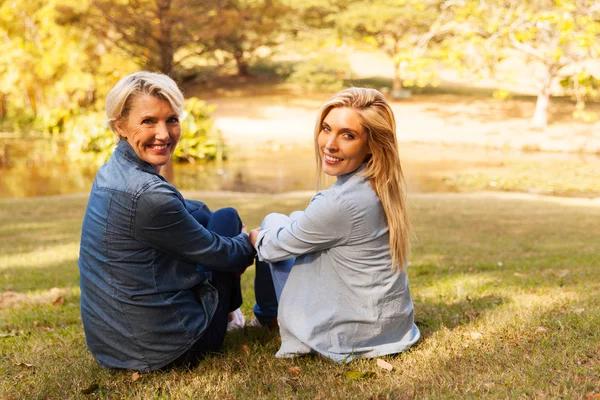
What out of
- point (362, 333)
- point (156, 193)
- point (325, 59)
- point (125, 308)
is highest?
point (325, 59)

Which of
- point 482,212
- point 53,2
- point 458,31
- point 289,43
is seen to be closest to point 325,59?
point 289,43

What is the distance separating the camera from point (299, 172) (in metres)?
17.0

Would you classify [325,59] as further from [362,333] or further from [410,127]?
[362,333]

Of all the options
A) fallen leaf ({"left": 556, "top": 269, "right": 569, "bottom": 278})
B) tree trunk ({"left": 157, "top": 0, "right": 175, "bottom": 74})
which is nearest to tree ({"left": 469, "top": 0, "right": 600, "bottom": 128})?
fallen leaf ({"left": 556, "top": 269, "right": 569, "bottom": 278})

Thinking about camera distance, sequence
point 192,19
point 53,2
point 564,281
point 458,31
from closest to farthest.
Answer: point 564,281 < point 458,31 < point 53,2 < point 192,19

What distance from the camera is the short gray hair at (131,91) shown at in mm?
2742

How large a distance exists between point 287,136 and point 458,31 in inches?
365

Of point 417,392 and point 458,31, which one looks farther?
point 458,31

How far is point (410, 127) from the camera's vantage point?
82.8 feet

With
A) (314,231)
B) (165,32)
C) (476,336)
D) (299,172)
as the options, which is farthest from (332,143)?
(165,32)

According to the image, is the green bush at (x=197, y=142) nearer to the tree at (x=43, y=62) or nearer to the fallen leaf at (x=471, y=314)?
the tree at (x=43, y=62)

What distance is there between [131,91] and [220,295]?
3.28 feet

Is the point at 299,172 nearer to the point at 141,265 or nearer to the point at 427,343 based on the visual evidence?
the point at 427,343

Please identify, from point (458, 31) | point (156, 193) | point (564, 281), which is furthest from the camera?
point (458, 31)
